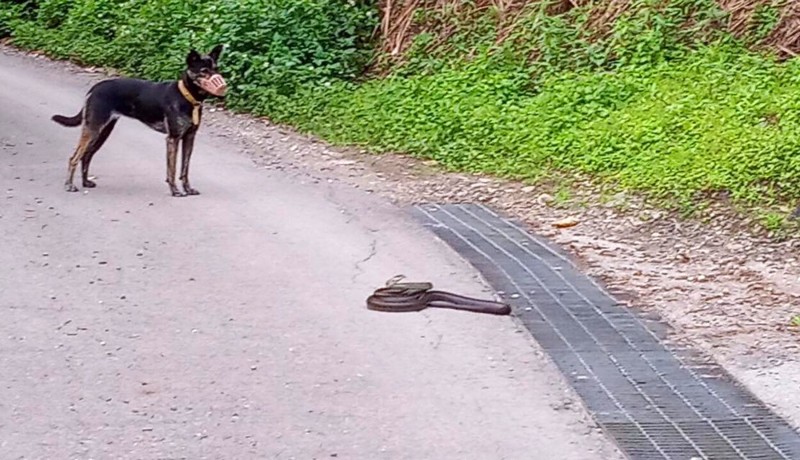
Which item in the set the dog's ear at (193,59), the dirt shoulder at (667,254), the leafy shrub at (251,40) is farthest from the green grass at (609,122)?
the dog's ear at (193,59)

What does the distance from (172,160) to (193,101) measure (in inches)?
20.5

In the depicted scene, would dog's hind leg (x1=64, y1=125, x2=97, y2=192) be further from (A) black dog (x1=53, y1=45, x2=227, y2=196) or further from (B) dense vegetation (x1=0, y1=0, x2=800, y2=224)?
(B) dense vegetation (x1=0, y1=0, x2=800, y2=224)

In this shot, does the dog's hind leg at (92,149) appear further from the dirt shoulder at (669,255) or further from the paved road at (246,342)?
the dirt shoulder at (669,255)

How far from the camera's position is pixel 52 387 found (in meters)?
5.74

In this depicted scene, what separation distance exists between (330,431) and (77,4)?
51.4 feet

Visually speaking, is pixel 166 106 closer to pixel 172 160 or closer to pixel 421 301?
pixel 172 160

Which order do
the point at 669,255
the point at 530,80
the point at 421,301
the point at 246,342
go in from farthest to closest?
the point at 530,80, the point at 669,255, the point at 421,301, the point at 246,342

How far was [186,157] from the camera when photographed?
9781mm

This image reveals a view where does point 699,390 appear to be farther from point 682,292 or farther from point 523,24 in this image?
point 523,24

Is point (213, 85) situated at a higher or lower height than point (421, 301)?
higher

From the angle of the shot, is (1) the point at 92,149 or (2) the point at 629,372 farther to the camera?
(1) the point at 92,149

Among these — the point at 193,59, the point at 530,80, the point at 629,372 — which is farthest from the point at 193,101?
the point at 629,372

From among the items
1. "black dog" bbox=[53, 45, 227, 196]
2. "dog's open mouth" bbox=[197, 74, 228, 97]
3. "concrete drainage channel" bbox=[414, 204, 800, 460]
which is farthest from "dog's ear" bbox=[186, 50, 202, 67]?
"concrete drainage channel" bbox=[414, 204, 800, 460]

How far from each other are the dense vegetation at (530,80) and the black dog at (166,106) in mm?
2727
